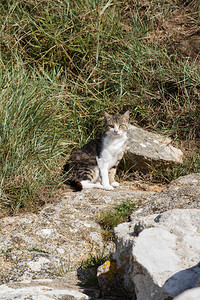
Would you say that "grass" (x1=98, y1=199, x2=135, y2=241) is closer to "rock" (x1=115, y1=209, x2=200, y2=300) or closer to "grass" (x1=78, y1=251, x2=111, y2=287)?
"grass" (x1=78, y1=251, x2=111, y2=287)

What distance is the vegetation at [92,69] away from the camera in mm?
5664

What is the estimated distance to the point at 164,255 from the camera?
1994 mm

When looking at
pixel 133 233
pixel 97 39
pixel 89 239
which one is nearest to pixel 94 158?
pixel 89 239

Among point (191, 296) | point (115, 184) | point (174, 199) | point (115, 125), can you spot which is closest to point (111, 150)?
point (115, 125)

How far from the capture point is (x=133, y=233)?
2531 mm

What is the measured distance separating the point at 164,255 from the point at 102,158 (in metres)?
3.19

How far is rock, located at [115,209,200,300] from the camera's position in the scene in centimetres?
182

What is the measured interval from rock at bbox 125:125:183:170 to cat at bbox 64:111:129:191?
253mm

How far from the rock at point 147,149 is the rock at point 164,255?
3.04 m

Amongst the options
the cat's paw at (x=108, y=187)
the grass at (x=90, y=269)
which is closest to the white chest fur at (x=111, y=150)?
the cat's paw at (x=108, y=187)

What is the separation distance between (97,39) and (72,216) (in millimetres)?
3411

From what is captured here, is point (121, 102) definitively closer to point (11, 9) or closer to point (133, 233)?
point (11, 9)

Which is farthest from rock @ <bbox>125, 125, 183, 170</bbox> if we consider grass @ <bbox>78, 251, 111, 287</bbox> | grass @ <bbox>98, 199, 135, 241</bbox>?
grass @ <bbox>78, 251, 111, 287</bbox>

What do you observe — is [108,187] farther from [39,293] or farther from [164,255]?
[164,255]
